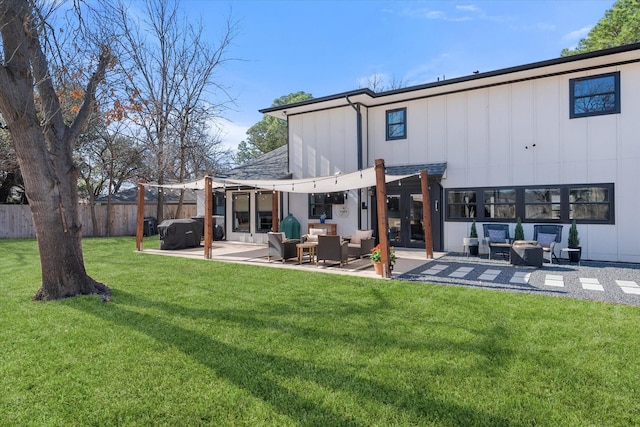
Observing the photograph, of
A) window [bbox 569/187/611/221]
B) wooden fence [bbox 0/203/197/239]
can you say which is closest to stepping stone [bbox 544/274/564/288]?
window [bbox 569/187/611/221]

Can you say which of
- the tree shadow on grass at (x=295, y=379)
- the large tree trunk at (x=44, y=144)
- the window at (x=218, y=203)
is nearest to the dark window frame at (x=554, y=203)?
the tree shadow on grass at (x=295, y=379)

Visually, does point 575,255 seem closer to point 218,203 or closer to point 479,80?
point 479,80

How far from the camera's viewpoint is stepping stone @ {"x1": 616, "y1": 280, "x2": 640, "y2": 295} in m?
5.61

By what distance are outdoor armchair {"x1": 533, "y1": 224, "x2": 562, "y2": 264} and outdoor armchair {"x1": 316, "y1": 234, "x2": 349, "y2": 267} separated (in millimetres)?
4773

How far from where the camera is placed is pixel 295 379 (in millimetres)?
2906

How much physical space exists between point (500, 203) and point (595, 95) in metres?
3.42

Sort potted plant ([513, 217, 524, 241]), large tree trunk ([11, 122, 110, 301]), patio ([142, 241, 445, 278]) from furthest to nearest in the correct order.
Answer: potted plant ([513, 217, 524, 241]), patio ([142, 241, 445, 278]), large tree trunk ([11, 122, 110, 301])

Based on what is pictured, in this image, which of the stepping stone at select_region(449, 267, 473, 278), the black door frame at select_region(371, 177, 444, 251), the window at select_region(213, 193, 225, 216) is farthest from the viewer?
the window at select_region(213, 193, 225, 216)

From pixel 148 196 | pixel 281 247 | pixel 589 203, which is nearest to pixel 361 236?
pixel 281 247

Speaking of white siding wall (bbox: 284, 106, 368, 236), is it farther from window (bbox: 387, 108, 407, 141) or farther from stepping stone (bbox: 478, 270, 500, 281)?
stepping stone (bbox: 478, 270, 500, 281)

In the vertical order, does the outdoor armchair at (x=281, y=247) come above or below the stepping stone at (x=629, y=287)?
above

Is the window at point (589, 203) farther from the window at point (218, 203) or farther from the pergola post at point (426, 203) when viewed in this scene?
the window at point (218, 203)

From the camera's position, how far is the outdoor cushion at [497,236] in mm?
9250

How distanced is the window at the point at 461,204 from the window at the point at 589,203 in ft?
7.71
